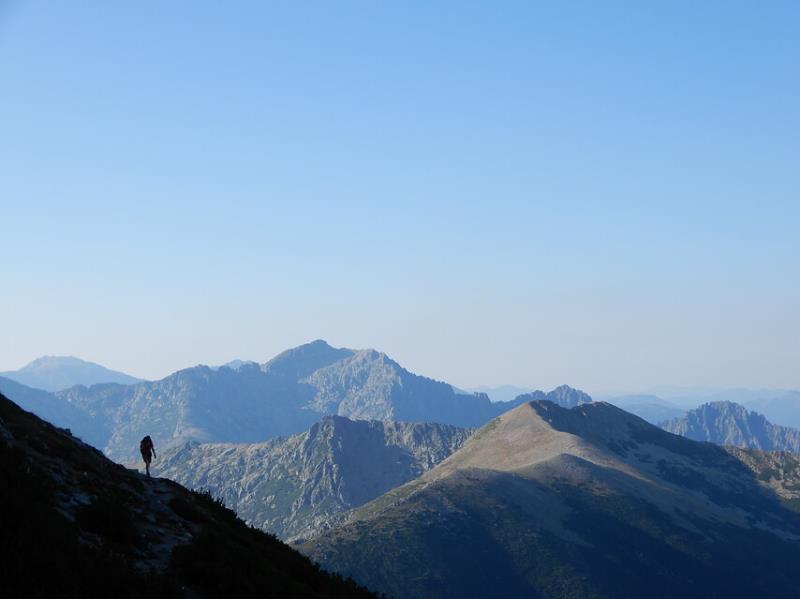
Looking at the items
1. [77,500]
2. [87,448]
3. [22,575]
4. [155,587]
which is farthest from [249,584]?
[87,448]

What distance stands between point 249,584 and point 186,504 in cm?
888

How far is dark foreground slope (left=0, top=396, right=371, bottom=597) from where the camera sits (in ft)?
71.4

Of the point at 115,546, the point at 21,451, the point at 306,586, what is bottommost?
the point at 306,586

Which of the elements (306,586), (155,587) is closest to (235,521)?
(306,586)

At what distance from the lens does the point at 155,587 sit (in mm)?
23469

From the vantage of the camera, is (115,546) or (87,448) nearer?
(115,546)

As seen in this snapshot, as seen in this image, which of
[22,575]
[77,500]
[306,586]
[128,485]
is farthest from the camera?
[128,485]

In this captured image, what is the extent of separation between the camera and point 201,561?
27281 mm

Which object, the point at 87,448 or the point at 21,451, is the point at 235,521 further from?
the point at 21,451

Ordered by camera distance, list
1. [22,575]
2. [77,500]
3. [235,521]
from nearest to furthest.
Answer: [22,575]
[77,500]
[235,521]

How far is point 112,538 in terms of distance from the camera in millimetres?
26391

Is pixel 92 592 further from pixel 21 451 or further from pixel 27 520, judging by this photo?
pixel 21 451

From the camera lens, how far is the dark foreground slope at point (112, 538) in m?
21.8

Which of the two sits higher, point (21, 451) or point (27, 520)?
point (21, 451)
